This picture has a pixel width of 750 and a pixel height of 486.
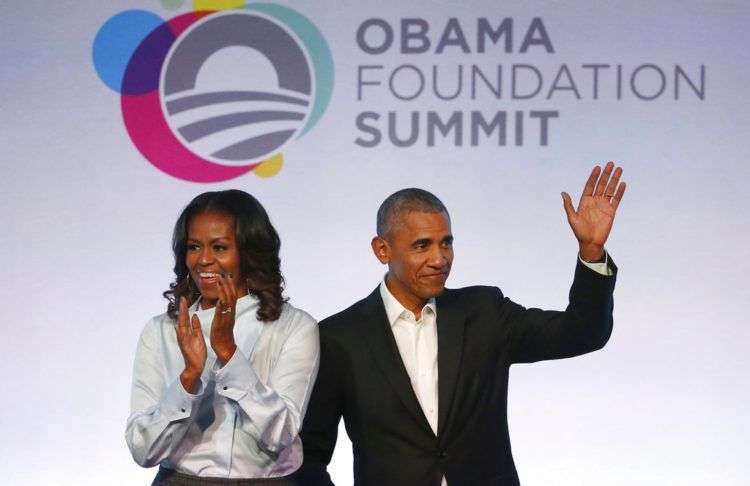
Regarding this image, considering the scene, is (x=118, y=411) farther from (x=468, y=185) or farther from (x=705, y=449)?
(x=705, y=449)

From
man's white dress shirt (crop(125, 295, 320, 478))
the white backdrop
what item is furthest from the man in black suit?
the white backdrop

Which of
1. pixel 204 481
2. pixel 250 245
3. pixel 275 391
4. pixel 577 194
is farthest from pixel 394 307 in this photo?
pixel 577 194

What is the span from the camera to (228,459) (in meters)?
3.04

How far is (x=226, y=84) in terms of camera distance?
5.28 metres

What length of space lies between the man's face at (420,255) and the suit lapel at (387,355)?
0.08 meters

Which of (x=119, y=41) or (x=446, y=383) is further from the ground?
(x=119, y=41)

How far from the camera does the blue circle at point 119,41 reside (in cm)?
533

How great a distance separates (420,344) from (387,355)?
11 cm

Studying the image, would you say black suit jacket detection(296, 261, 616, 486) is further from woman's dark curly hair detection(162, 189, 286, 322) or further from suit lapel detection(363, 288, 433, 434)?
woman's dark curly hair detection(162, 189, 286, 322)

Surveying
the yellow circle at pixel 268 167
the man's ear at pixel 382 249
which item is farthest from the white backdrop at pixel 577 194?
the man's ear at pixel 382 249

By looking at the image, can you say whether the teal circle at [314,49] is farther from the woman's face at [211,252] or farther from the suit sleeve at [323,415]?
the woman's face at [211,252]

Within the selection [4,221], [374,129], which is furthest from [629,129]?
[4,221]

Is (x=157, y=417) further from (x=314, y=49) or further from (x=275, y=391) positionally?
(x=314, y=49)

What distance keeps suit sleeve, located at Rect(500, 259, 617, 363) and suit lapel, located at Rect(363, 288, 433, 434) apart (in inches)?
12.7
